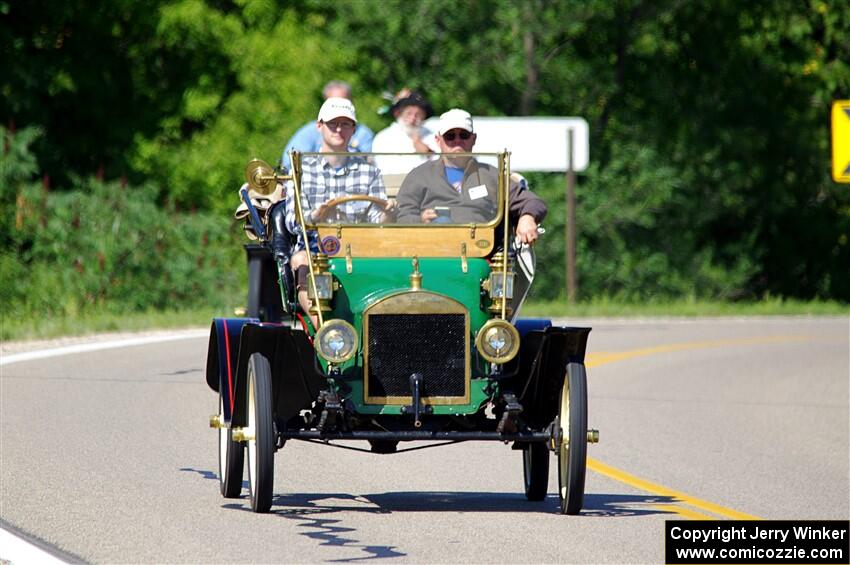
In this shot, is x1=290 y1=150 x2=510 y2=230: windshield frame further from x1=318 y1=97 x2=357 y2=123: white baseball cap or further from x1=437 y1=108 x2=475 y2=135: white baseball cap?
x1=318 y1=97 x2=357 y2=123: white baseball cap

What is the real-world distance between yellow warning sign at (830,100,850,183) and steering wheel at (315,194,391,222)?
23.6ft

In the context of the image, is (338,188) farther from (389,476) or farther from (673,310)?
(673,310)

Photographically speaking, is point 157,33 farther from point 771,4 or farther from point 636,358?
point 636,358

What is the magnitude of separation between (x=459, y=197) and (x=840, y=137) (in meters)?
7.13

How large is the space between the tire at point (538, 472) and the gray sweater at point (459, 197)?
1.20 meters

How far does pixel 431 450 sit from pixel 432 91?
24.8m

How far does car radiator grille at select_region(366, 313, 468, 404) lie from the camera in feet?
30.2

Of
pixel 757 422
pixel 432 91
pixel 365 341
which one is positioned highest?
pixel 432 91

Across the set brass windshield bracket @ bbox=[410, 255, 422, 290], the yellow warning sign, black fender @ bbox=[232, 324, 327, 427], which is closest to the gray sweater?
brass windshield bracket @ bbox=[410, 255, 422, 290]

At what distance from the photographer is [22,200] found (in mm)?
27344

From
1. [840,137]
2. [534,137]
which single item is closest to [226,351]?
[840,137]

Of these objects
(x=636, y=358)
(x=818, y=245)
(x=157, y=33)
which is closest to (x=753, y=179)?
(x=818, y=245)

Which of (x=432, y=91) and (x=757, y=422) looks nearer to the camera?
(x=757, y=422)

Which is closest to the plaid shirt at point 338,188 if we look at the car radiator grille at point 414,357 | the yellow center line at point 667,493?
the car radiator grille at point 414,357
